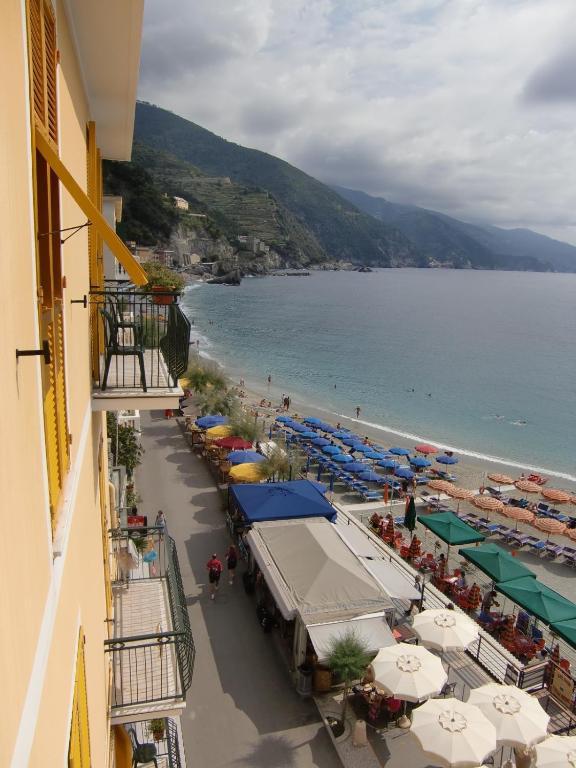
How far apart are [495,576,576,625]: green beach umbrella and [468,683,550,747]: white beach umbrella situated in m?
3.71

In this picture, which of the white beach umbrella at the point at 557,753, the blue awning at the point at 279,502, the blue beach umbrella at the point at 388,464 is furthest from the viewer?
the blue beach umbrella at the point at 388,464

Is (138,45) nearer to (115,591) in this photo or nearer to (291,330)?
(115,591)

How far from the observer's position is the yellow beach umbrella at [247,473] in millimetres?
17969

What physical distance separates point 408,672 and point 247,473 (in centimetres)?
952

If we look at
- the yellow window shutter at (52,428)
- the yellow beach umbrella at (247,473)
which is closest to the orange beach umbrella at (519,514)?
the yellow beach umbrella at (247,473)

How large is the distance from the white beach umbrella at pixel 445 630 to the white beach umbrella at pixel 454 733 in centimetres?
177

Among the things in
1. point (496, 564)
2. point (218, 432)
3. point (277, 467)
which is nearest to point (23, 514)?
point (496, 564)

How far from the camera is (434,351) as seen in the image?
242 feet

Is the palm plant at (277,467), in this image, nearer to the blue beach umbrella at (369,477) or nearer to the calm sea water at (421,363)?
the blue beach umbrella at (369,477)

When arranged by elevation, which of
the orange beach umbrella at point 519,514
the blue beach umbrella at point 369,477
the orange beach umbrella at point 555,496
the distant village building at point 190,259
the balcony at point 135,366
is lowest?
the orange beach umbrella at point 555,496

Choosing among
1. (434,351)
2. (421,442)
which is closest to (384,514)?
(421,442)

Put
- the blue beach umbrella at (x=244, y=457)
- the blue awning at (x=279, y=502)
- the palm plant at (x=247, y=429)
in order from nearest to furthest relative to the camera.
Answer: the blue awning at (x=279, y=502) → the blue beach umbrella at (x=244, y=457) → the palm plant at (x=247, y=429)

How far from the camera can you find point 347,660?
9.50 metres

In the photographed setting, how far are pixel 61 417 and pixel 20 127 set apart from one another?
1.50 m
